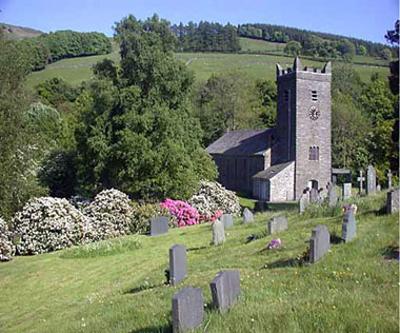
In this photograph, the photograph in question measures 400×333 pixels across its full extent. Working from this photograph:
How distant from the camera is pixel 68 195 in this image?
120ft

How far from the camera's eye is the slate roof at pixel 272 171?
5497 centimetres

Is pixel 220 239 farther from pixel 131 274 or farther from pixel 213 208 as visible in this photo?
pixel 213 208

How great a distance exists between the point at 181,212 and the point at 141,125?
19.1 ft

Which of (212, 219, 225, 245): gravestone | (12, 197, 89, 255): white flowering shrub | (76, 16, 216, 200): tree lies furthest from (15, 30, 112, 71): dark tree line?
(212, 219, 225, 245): gravestone

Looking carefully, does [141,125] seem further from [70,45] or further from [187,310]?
[70,45]

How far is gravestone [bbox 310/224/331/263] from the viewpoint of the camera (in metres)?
11.5

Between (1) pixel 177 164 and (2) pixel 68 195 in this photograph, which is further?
(2) pixel 68 195

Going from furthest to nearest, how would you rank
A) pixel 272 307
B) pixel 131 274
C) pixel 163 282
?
1. pixel 131 274
2. pixel 163 282
3. pixel 272 307

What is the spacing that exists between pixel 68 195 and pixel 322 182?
92.8 feet

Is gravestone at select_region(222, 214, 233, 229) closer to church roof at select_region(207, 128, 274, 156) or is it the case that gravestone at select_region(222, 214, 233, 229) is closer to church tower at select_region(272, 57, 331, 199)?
church tower at select_region(272, 57, 331, 199)

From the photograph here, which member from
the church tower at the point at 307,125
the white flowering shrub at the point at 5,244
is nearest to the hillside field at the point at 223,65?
the church tower at the point at 307,125

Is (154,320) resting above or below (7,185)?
below

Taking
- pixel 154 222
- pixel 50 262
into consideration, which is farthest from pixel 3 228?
pixel 154 222

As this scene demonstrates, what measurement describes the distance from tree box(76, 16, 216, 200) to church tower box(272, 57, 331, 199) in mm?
21228
